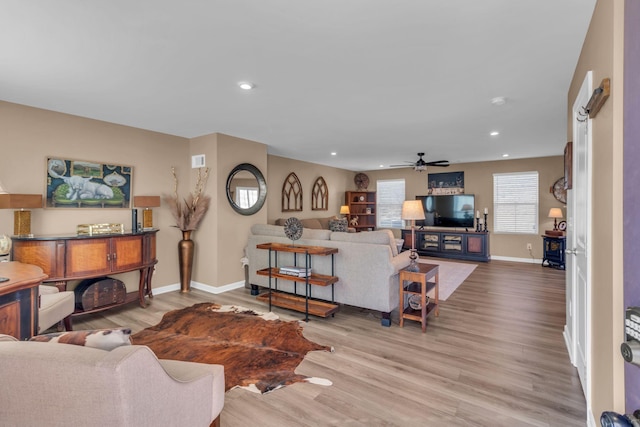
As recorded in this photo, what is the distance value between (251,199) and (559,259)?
6.34 metres

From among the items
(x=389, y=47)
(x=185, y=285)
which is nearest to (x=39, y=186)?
(x=185, y=285)

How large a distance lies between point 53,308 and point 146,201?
177cm

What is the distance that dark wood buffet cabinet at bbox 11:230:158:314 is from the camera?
3.05 meters

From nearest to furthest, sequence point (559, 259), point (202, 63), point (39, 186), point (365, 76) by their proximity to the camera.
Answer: point (202, 63) → point (365, 76) → point (39, 186) → point (559, 259)

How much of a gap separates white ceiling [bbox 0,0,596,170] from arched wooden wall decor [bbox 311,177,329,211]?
3.72 metres

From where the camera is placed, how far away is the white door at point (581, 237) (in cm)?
181

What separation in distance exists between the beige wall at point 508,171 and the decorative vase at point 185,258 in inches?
247

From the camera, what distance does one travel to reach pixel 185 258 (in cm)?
457

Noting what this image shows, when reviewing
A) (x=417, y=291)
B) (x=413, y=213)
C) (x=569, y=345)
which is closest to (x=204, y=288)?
(x=417, y=291)

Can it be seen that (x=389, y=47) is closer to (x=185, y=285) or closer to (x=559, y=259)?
(x=185, y=285)

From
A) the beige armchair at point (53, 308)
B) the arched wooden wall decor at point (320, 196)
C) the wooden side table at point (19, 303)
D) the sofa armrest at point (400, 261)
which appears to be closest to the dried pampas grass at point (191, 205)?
the beige armchair at point (53, 308)

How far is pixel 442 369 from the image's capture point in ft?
7.91

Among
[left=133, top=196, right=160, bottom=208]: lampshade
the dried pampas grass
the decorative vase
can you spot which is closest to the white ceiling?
the dried pampas grass

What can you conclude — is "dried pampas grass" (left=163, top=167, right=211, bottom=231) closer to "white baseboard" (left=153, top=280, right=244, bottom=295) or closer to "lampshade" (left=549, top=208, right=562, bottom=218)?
"white baseboard" (left=153, top=280, right=244, bottom=295)
